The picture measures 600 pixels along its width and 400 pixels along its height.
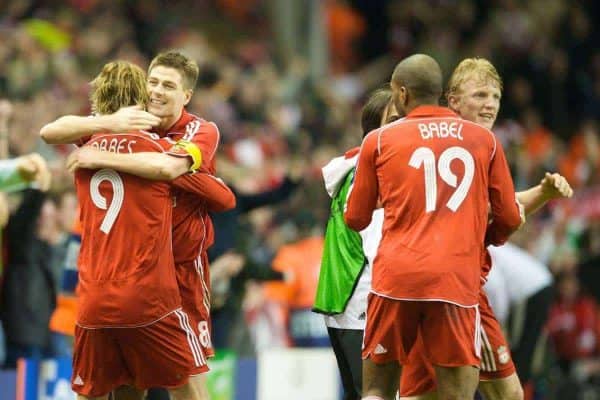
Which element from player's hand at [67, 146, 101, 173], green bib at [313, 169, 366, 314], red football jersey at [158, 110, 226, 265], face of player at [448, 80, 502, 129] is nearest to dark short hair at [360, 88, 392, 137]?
green bib at [313, 169, 366, 314]

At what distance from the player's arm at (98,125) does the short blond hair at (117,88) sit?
0.41 feet

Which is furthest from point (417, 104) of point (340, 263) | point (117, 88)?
point (117, 88)

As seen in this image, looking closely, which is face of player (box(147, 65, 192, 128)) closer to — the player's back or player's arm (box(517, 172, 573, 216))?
the player's back

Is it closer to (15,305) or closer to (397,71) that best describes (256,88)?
(15,305)

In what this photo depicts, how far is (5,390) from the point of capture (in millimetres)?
9539

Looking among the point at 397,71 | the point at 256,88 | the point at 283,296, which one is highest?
the point at 256,88

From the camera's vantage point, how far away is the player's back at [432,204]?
22.1 ft

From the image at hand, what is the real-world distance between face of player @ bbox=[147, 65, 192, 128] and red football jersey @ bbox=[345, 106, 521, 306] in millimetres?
1155

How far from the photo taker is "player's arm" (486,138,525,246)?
6.93 m

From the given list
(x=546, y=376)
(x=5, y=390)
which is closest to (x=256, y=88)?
(x=546, y=376)

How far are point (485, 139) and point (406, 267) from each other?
0.72 m

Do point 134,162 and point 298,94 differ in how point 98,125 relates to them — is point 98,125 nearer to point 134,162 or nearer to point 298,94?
point 134,162

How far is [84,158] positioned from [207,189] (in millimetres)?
715

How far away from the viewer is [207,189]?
743 centimetres
